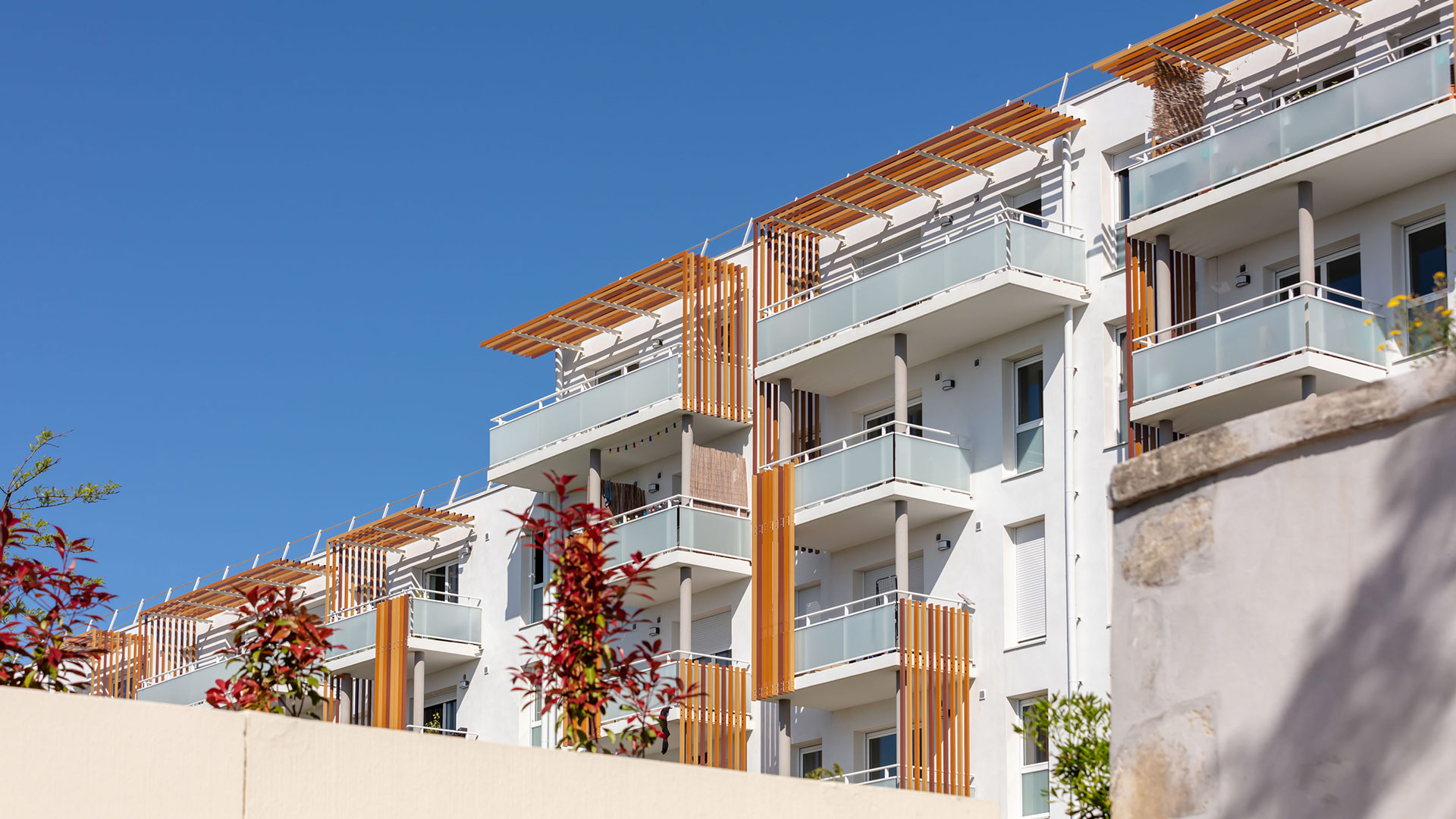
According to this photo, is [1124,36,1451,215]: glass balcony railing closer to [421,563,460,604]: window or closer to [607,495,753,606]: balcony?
[607,495,753,606]: balcony

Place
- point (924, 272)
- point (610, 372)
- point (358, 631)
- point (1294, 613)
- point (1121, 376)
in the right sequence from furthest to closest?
point (358, 631), point (610, 372), point (924, 272), point (1121, 376), point (1294, 613)

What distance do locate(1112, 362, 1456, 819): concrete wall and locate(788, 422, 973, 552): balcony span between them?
23.8m

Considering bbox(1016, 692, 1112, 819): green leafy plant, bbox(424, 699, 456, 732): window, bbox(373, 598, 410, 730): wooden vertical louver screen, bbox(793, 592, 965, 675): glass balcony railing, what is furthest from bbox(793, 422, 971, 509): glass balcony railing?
bbox(424, 699, 456, 732): window

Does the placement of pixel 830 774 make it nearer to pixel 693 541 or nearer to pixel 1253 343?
pixel 693 541

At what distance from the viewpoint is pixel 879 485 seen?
2941cm

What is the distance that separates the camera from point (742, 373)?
34.5 m

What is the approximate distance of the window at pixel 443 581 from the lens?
138ft

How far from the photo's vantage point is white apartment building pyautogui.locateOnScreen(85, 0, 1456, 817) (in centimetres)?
2445

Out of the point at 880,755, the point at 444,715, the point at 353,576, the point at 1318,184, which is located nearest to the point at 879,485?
the point at 880,755

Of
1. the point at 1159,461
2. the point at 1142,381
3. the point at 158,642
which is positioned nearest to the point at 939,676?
the point at 1142,381

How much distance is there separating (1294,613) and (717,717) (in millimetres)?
27454

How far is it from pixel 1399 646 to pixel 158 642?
48411 mm

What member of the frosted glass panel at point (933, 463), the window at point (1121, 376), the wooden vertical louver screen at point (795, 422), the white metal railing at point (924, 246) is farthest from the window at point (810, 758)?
the window at point (1121, 376)

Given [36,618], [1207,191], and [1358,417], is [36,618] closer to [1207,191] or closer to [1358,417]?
[1358,417]
